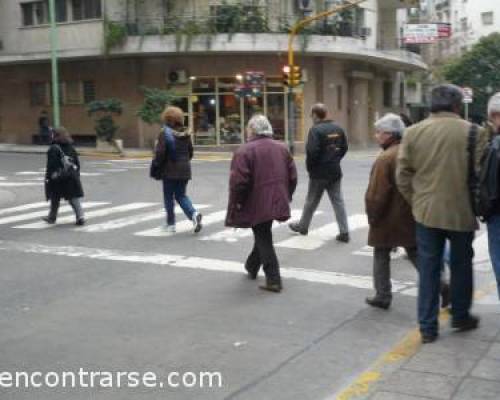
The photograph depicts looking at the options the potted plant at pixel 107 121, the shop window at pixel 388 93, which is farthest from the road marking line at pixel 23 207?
the shop window at pixel 388 93

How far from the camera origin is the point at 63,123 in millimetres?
37312

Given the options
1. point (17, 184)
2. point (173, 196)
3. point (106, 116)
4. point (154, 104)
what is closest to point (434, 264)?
point (173, 196)

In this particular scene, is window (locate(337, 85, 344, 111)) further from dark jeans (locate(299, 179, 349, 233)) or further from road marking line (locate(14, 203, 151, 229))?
dark jeans (locate(299, 179, 349, 233))

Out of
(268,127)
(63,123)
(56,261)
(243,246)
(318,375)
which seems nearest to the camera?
(318,375)

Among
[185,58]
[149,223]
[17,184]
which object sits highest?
[185,58]

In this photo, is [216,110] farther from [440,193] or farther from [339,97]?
[440,193]

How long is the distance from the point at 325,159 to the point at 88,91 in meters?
28.4

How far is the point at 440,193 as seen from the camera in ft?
18.1

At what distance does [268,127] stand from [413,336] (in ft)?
8.63

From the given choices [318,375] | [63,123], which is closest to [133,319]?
[318,375]

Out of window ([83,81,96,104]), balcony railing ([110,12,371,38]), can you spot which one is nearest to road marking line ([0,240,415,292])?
balcony railing ([110,12,371,38])

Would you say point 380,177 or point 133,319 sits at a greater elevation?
point 380,177

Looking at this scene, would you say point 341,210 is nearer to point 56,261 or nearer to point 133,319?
point 56,261

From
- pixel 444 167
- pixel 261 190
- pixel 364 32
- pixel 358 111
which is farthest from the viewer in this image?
pixel 358 111
